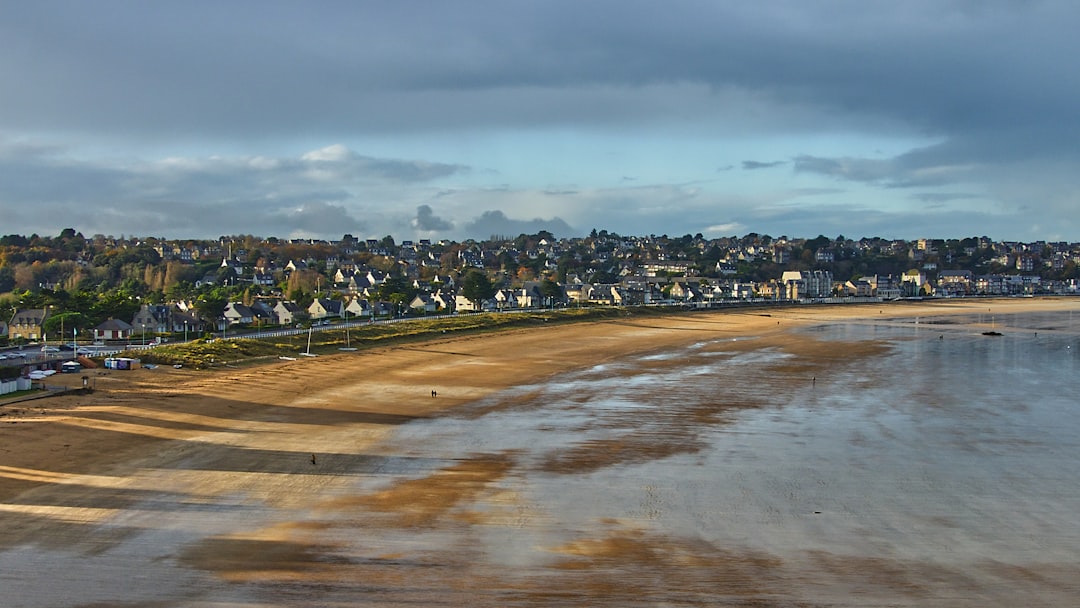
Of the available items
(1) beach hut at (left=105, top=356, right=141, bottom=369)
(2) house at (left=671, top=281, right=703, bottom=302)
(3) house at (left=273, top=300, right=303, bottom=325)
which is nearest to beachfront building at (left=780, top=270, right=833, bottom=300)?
(2) house at (left=671, top=281, right=703, bottom=302)

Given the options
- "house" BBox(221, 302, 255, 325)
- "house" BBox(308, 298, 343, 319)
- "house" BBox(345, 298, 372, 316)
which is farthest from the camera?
"house" BBox(345, 298, 372, 316)

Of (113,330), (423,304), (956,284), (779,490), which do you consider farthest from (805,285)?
(779,490)

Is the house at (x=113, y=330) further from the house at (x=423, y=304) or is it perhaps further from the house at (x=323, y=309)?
the house at (x=423, y=304)

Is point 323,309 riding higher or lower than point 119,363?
higher

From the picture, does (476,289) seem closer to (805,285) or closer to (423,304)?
(423,304)

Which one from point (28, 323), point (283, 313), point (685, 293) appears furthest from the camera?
point (685, 293)

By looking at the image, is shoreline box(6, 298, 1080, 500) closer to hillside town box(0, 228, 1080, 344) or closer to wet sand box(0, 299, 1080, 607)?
wet sand box(0, 299, 1080, 607)

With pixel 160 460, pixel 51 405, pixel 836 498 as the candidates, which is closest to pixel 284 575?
pixel 160 460

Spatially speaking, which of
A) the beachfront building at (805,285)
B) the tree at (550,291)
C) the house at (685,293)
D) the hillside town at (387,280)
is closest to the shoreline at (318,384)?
the hillside town at (387,280)
